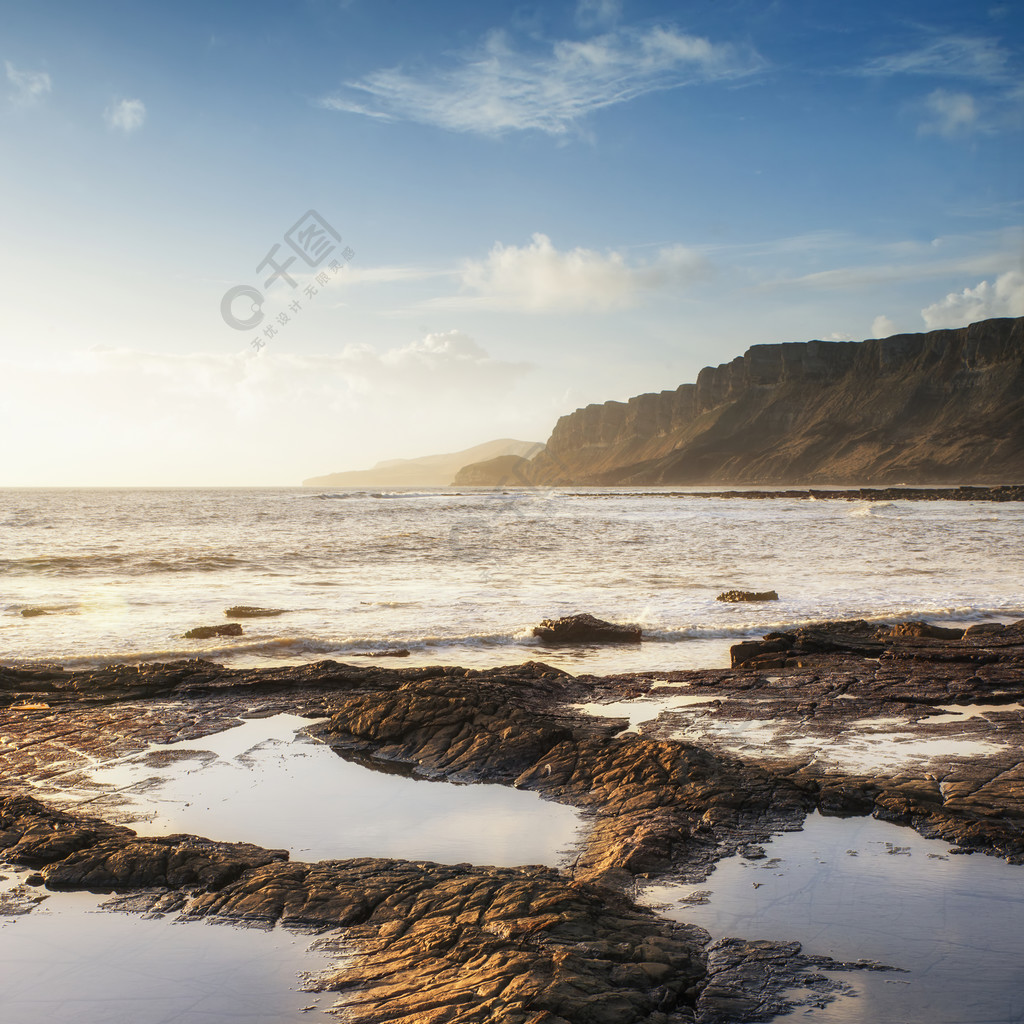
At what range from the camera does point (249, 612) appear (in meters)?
15.2

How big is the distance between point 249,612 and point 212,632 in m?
2.08

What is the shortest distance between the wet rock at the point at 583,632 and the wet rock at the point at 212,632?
507 centimetres

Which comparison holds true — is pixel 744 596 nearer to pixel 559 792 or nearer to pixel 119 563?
pixel 559 792

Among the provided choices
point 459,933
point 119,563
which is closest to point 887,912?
point 459,933

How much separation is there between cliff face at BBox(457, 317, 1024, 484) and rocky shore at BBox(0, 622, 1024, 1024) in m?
133

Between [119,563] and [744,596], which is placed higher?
[119,563]

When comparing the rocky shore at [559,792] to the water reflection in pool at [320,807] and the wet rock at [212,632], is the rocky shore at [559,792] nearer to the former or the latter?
the water reflection in pool at [320,807]

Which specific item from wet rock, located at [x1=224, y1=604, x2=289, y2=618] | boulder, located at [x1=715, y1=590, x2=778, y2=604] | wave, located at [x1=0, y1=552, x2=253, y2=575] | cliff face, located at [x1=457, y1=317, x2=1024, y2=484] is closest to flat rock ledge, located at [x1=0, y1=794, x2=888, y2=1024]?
wet rock, located at [x1=224, y1=604, x2=289, y2=618]

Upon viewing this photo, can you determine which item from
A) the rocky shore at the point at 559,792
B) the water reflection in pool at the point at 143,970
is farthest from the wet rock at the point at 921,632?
the water reflection in pool at the point at 143,970

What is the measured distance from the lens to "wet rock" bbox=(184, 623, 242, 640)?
13.0m

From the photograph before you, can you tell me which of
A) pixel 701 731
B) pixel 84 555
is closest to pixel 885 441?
pixel 84 555

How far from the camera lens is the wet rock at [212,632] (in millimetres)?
12973

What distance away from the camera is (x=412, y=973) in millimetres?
3309

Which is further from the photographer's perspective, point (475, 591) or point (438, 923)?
point (475, 591)
